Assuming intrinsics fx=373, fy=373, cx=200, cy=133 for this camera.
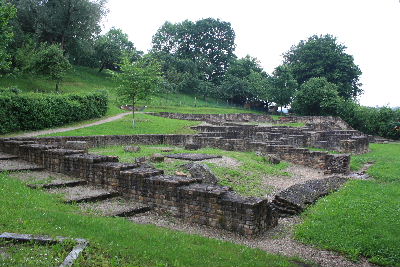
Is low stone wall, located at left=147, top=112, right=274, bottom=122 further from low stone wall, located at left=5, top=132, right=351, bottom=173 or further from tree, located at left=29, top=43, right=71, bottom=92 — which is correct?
low stone wall, located at left=5, top=132, right=351, bottom=173

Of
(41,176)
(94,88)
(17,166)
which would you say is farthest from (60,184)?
(94,88)

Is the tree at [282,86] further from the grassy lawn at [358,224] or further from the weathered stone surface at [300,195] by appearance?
the grassy lawn at [358,224]

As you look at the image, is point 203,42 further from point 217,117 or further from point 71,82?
point 217,117

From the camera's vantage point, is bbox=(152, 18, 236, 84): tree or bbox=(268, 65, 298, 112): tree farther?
bbox=(152, 18, 236, 84): tree

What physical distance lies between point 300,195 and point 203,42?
65.7 meters

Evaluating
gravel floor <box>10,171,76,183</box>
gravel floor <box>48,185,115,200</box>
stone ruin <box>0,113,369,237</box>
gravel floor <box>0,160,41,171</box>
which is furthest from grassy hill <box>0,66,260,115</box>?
gravel floor <box>48,185,115,200</box>

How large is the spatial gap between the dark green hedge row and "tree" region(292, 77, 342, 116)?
3145 centimetres

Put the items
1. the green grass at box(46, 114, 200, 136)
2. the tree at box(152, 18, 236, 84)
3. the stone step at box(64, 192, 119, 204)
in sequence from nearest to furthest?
the stone step at box(64, 192, 119, 204)
the green grass at box(46, 114, 200, 136)
the tree at box(152, 18, 236, 84)

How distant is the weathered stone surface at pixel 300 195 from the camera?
945 cm

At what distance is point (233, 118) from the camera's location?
4369 centimetres

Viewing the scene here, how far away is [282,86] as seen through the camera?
55.0 metres

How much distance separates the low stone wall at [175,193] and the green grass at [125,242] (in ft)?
3.56

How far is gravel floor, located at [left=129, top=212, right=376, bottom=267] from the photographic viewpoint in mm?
6554

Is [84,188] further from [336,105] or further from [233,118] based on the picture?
[336,105]
